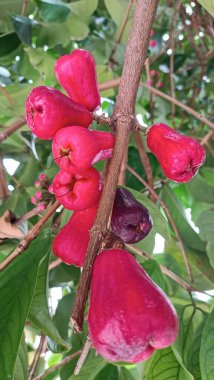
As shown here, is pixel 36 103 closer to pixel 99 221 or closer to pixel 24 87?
pixel 99 221

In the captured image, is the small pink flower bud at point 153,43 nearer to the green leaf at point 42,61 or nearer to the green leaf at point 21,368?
the green leaf at point 42,61

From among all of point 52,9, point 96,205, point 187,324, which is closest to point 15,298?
point 96,205

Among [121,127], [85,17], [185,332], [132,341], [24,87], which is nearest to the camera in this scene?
[132,341]

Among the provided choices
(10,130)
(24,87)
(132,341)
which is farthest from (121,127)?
(24,87)

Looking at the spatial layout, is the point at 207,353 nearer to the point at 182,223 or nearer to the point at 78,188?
the point at 78,188

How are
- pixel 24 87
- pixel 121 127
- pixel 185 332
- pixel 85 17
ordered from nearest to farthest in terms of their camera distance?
pixel 121 127, pixel 185 332, pixel 24 87, pixel 85 17

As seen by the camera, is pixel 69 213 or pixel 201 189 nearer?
pixel 69 213
